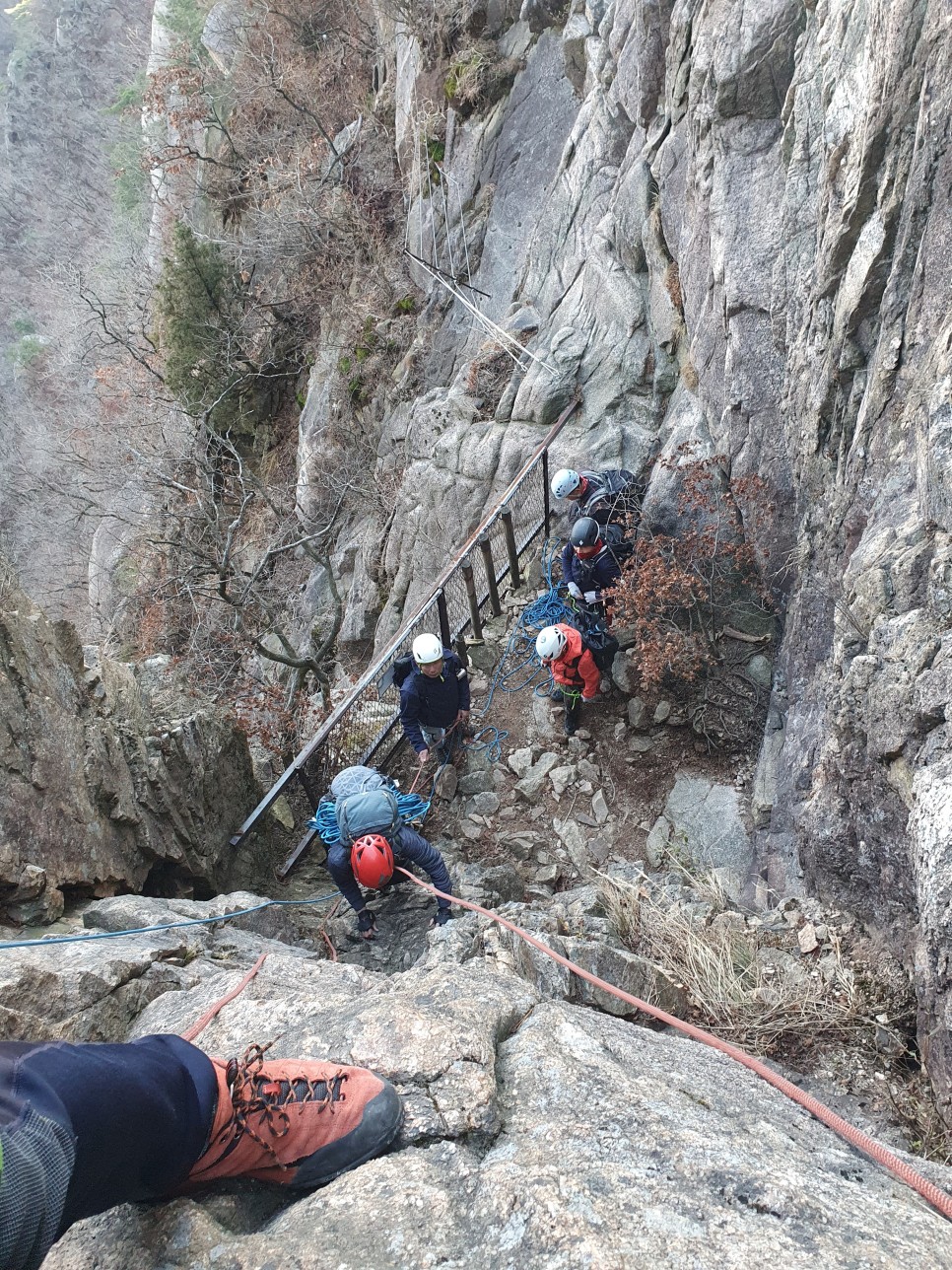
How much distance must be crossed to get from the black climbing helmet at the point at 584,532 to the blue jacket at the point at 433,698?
1.58 metres

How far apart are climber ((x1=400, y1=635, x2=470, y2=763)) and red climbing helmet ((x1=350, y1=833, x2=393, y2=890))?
179 cm

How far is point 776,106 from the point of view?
6.57m

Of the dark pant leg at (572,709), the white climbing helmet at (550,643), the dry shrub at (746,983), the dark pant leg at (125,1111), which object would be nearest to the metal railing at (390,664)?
the white climbing helmet at (550,643)

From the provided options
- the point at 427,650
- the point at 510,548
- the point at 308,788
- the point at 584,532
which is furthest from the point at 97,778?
the point at 510,548

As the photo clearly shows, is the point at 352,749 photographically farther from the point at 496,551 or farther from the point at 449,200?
the point at 449,200

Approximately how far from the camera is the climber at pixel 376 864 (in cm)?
488

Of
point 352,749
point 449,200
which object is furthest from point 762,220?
point 449,200

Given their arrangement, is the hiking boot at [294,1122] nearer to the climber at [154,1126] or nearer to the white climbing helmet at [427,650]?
the climber at [154,1126]

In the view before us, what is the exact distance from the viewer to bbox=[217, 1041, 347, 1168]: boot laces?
7.18 ft

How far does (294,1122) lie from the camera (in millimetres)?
2295

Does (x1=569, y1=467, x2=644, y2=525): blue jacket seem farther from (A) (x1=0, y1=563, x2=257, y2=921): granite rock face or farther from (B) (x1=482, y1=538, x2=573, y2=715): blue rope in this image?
(A) (x1=0, y1=563, x2=257, y2=921): granite rock face

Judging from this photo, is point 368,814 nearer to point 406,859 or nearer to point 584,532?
point 406,859

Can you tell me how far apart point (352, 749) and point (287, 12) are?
1931 cm

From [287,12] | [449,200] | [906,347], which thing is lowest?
[906,347]
